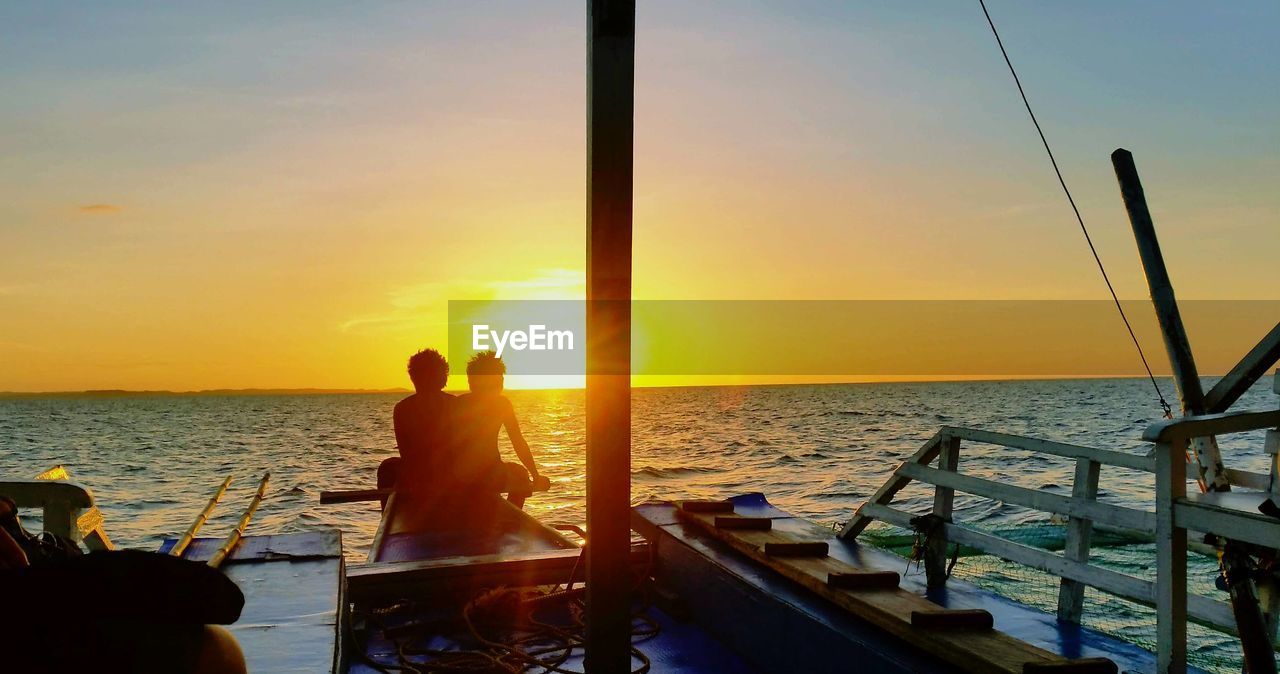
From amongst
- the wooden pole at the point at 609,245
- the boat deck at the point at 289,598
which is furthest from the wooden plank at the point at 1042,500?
the boat deck at the point at 289,598

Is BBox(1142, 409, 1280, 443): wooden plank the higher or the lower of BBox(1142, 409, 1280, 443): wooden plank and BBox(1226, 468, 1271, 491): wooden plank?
the higher

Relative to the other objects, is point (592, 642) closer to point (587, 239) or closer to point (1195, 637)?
point (587, 239)

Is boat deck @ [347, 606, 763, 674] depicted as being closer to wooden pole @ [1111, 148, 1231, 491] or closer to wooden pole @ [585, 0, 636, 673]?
wooden pole @ [585, 0, 636, 673]

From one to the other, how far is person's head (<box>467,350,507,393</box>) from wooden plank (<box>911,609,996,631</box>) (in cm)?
645

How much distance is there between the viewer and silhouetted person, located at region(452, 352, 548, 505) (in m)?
9.05

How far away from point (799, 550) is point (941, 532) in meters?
2.12

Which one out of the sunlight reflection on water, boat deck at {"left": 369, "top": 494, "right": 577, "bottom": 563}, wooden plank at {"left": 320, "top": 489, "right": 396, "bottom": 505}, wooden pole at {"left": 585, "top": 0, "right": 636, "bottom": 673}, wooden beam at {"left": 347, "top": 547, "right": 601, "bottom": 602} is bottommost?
the sunlight reflection on water

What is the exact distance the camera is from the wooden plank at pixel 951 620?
125 inches

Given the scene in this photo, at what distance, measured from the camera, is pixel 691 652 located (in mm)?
4355

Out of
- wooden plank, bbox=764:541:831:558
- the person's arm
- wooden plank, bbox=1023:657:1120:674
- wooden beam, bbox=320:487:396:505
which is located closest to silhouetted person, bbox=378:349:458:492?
wooden beam, bbox=320:487:396:505

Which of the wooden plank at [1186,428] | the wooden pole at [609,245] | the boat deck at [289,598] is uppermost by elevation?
the wooden pole at [609,245]

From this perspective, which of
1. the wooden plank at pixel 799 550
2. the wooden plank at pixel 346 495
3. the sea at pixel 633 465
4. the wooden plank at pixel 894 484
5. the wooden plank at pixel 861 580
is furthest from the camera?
the sea at pixel 633 465

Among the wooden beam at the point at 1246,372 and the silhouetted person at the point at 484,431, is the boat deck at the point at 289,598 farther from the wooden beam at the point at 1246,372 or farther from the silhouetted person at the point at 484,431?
the wooden beam at the point at 1246,372

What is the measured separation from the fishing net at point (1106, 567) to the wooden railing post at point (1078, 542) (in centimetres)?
103
